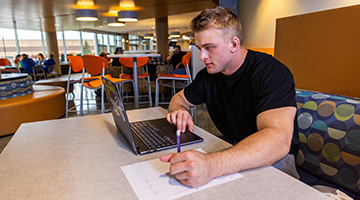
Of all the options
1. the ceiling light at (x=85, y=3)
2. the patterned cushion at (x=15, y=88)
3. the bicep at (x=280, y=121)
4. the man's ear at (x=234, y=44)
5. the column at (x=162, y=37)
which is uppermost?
the ceiling light at (x=85, y=3)

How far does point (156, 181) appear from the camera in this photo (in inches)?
22.7

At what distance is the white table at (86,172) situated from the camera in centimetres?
52

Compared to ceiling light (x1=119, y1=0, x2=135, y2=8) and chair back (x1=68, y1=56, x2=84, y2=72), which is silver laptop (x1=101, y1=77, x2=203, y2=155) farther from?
ceiling light (x1=119, y1=0, x2=135, y2=8)

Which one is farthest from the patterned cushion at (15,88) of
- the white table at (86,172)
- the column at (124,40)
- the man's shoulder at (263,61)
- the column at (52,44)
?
the column at (124,40)

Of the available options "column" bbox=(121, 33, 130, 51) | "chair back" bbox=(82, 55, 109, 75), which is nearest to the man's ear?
"chair back" bbox=(82, 55, 109, 75)

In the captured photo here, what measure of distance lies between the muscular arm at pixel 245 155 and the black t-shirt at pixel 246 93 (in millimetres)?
70

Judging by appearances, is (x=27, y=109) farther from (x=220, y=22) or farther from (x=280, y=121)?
(x=280, y=121)

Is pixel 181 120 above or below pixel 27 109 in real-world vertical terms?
above

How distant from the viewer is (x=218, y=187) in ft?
1.80

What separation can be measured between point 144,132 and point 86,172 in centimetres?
32

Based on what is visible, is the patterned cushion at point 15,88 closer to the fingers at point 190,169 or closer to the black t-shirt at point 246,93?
the black t-shirt at point 246,93

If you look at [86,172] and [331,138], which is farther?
[331,138]

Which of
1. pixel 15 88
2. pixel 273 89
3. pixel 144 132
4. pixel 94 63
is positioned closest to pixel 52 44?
pixel 15 88

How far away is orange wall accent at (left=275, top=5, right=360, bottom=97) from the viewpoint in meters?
1.33
